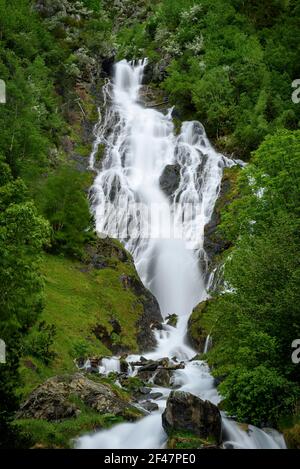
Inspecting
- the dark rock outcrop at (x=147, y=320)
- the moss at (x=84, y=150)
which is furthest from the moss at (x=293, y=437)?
the moss at (x=84, y=150)

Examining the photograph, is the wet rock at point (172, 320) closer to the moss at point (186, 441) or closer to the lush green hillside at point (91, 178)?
the lush green hillside at point (91, 178)

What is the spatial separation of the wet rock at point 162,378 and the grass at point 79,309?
3340 mm

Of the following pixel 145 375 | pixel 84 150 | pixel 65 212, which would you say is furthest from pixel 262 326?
pixel 84 150

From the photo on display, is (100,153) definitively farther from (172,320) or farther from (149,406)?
(149,406)

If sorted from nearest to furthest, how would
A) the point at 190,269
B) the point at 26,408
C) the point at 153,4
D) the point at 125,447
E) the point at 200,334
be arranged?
the point at 125,447
the point at 26,408
the point at 200,334
the point at 190,269
the point at 153,4

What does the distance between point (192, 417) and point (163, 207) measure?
28123 millimetres

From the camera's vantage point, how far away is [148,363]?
83.2 ft

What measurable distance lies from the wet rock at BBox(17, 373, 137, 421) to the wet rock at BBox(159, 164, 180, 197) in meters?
27.3

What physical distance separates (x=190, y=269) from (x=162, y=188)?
10.1 metres

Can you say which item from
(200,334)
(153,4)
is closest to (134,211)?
(200,334)

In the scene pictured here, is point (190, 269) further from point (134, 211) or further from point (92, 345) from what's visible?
point (92, 345)

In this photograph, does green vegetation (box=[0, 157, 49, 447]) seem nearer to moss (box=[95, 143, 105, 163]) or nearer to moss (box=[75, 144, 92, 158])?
moss (box=[95, 143, 105, 163])

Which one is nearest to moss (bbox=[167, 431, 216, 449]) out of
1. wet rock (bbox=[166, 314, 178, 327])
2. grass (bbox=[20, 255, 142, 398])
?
grass (bbox=[20, 255, 142, 398])

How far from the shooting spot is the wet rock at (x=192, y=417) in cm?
1652
